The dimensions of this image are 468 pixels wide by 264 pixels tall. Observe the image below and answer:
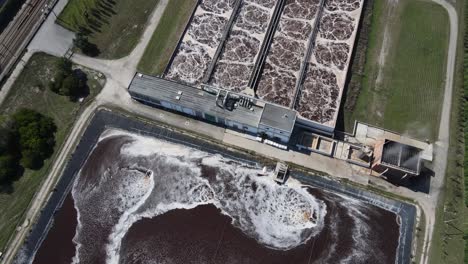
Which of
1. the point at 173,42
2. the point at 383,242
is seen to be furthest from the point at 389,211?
the point at 173,42

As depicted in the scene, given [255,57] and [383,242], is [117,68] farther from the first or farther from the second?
[383,242]

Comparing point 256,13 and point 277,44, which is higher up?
point 256,13

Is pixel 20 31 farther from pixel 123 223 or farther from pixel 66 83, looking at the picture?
pixel 123 223

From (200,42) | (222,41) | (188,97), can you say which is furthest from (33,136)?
(222,41)

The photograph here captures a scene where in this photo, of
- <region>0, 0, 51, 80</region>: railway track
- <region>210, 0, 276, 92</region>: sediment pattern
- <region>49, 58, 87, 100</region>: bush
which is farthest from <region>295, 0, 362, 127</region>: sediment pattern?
<region>0, 0, 51, 80</region>: railway track

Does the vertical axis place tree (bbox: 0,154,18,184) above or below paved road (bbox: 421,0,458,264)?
below

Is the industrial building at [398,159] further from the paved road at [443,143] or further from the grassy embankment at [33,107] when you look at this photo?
the grassy embankment at [33,107]

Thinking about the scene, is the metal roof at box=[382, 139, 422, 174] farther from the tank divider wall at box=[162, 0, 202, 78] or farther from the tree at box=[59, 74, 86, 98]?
the tree at box=[59, 74, 86, 98]
